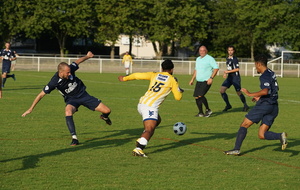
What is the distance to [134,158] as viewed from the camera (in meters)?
9.16

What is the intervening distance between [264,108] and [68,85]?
12.1 feet

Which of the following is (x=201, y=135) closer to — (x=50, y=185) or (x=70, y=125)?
(x=70, y=125)

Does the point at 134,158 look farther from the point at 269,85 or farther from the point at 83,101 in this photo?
the point at 269,85

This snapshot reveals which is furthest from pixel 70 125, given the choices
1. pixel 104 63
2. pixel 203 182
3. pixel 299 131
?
pixel 104 63

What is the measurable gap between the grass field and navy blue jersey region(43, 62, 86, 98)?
3.19 feet

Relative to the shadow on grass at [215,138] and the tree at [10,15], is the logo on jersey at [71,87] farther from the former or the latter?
the tree at [10,15]

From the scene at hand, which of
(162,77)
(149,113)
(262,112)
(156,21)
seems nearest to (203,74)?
(262,112)

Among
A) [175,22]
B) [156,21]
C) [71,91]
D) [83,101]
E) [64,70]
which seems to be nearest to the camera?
[64,70]

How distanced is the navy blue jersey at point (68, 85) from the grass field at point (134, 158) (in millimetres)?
972

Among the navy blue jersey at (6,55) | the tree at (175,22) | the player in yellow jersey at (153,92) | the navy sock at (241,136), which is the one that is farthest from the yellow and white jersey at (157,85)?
the tree at (175,22)

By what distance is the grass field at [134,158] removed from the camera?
7535 millimetres

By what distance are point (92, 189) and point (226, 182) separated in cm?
189

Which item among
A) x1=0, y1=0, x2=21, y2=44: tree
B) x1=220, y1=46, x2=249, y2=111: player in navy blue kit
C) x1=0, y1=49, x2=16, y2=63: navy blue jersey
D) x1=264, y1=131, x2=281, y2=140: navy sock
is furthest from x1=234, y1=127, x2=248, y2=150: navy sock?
x1=0, y1=0, x2=21, y2=44: tree

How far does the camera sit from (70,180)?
7512 millimetres
